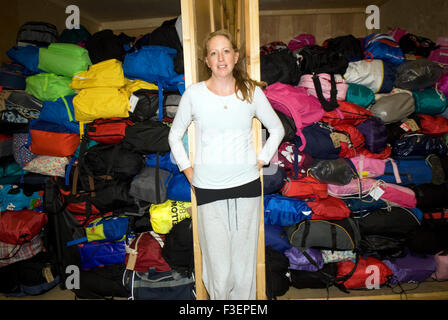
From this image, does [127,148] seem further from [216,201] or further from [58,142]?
[216,201]

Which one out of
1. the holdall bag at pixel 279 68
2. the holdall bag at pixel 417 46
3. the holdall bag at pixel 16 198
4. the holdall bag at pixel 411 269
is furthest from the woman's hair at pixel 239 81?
the holdall bag at pixel 16 198

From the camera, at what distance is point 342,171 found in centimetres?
195

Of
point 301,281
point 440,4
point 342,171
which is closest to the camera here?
point 342,171

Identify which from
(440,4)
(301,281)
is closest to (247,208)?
(301,281)

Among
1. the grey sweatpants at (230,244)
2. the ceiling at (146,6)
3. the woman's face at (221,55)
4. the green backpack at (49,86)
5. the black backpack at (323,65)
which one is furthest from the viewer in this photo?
the ceiling at (146,6)

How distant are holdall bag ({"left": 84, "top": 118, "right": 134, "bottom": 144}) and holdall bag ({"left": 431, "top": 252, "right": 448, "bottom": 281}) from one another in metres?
3.11

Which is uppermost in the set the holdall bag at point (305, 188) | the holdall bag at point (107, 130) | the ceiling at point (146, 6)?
the ceiling at point (146, 6)

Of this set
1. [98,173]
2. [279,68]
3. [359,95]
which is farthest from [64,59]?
[359,95]

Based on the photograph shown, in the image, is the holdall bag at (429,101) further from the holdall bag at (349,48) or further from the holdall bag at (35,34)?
the holdall bag at (35,34)

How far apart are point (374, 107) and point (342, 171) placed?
688 mm

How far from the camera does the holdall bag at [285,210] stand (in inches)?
78.3

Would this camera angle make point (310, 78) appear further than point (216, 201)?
Yes

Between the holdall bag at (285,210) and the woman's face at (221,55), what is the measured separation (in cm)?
117

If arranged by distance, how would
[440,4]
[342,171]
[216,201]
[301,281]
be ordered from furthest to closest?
[440,4]
[301,281]
[342,171]
[216,201]
